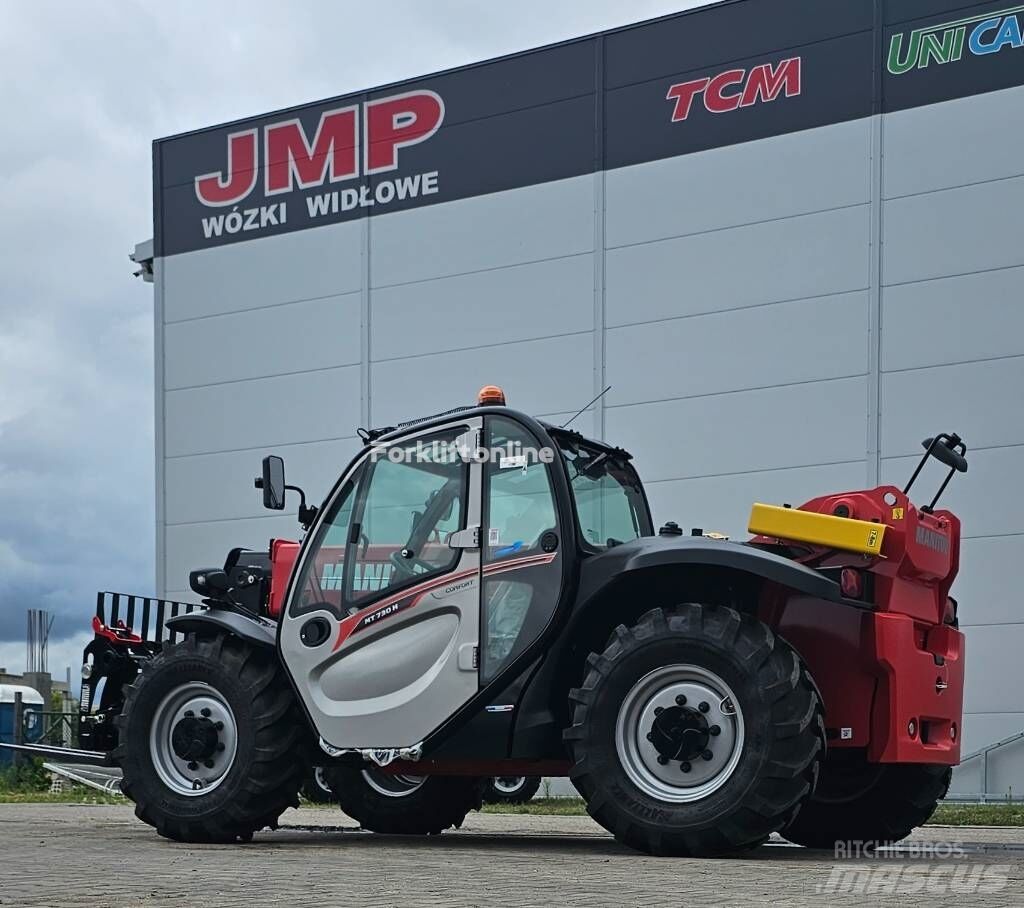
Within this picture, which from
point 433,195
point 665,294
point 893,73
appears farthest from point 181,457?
point 893,73

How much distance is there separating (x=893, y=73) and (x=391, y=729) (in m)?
16.6

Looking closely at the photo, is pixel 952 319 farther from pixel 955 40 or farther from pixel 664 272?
pixel 664 272

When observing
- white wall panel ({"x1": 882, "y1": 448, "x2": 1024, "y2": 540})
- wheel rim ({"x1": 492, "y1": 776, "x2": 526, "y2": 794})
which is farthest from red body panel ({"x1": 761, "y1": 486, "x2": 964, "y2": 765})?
white wall panel ({"x1": 882, "y1": 448, "x2": 1024, "y2": 540})

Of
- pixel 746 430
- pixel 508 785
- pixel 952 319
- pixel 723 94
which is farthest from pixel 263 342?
pixel 508 785

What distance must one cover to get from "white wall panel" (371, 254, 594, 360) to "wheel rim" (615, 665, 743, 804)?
690 inches

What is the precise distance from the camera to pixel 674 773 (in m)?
9.02

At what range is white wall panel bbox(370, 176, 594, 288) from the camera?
87.8ft

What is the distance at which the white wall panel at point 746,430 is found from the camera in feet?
77.9

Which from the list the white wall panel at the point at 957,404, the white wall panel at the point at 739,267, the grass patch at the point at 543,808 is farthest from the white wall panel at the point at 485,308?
the grass patch at the point at 543,808

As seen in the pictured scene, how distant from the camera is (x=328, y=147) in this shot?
29.8 m

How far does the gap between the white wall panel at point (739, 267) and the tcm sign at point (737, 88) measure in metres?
1.86

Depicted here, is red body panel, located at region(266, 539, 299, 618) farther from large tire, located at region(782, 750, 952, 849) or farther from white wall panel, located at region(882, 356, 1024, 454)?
white wall panel, located at region(882, 356, 1024, 454)

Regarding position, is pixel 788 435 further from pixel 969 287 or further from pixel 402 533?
pixel 402 533

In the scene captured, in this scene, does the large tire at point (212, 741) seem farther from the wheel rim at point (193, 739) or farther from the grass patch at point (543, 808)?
the grass patch at point (543, 808)
